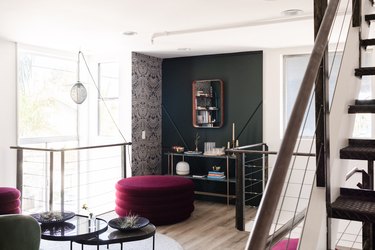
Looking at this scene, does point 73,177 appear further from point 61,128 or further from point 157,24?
point 157,24

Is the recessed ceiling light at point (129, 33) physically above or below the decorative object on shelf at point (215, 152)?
above

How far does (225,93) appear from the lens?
261 inches

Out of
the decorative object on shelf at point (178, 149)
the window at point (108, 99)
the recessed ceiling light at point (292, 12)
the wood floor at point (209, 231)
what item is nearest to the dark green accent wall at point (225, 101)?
the decorative object on shelf at point (178, 149)

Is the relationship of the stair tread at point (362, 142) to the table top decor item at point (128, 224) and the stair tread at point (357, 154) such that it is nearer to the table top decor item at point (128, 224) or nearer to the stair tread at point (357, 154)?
→ the stair tread at point (357, 154)

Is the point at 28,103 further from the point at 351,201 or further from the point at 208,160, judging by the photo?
the point at 351,201

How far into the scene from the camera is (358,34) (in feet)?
7.96

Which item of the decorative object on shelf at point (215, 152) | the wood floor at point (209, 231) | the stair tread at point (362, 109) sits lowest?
the wood floor at point (209, 231)

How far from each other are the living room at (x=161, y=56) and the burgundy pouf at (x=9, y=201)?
923mm

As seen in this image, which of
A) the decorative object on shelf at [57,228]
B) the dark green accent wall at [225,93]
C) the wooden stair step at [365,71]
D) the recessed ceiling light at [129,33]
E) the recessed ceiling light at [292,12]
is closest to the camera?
the wooden stair step at [365,71]

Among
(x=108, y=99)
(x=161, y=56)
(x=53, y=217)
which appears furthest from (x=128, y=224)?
(x=161, y=56)

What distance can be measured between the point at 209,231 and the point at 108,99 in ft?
10.4

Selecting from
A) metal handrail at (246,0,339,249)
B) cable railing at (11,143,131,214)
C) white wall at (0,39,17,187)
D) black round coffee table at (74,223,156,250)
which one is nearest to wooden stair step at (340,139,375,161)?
metal handrail at (246,0,339,249)

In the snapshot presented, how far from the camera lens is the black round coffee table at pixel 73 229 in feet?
11.4

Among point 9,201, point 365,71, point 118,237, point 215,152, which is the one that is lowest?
point 118,237
